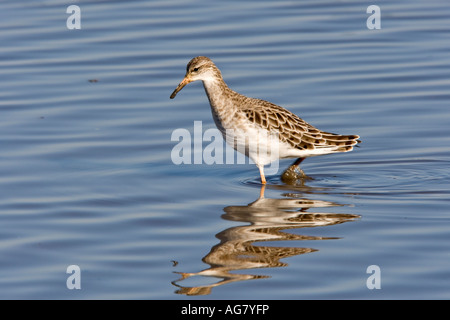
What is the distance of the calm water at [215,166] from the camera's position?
Result: 32.0ft

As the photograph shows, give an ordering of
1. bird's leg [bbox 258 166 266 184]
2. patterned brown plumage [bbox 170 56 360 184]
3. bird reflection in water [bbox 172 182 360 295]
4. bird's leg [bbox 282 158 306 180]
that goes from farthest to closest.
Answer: bird's leg [bbox 282 158 306 180]
bird's leg [bbox 258 166 266 184]
patterned brown plumage [bbox 170 56 360 184]
bird reflection in water [bbox 172 182 360 295]

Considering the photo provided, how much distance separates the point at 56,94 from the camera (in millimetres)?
16625

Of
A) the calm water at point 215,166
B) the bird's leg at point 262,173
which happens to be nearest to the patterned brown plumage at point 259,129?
the bird's leg at point 262,173

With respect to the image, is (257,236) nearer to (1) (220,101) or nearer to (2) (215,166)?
(1) (220,101)

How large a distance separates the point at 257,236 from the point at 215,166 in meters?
3.36

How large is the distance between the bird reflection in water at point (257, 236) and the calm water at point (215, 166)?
3 cm

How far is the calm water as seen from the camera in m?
9.74

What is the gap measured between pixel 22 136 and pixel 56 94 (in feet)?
6.92

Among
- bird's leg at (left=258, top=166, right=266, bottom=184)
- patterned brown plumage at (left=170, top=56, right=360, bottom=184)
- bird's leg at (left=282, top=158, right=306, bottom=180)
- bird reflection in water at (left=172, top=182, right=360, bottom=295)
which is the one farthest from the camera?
bird's leg at (left=282, top=158, right=306, bottom=180)

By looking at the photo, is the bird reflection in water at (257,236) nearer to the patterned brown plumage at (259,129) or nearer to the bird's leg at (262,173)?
the bird's leg at (262,173)

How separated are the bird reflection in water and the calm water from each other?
0.11 ft

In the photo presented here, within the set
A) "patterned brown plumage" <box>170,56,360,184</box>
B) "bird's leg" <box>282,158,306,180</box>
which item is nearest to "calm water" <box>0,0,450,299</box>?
"bird's leg" <box>282,158,306,180</box>

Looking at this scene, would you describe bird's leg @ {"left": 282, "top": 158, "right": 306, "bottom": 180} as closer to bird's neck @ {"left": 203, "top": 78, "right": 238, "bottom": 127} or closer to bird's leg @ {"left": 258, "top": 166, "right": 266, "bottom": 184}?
bird's leg @ {"left": 258, "top": 166, "right": 266, "bottom": 184}

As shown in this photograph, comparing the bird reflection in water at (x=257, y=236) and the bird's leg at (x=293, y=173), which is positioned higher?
the bird's leg at (x=293, y=173)
